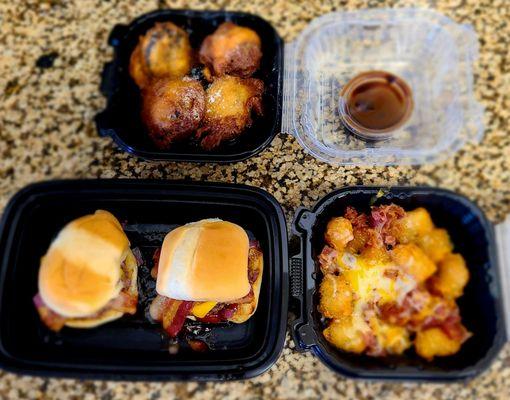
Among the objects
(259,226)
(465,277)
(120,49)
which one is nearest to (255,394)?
(259,226)

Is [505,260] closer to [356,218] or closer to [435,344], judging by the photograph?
[435,344]

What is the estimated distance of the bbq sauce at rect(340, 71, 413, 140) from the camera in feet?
5.35

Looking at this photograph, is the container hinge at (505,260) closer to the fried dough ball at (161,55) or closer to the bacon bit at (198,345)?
the bacon bit at (198,345)

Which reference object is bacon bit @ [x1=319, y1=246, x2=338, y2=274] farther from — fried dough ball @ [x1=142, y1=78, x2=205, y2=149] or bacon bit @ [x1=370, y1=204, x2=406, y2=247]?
fried dough ball @ [x1=142, y1=78, x2=205, y2=149]

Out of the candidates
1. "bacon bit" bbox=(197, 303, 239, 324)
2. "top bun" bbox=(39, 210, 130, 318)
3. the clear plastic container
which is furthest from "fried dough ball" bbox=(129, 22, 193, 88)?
"bacon bit" bbox=(197, 303, 239, 324)

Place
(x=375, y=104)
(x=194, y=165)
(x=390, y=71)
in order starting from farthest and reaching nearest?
(x=390, y=71) < (x=375, y=104) < (x=194, y=165)

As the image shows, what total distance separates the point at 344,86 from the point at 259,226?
57cm

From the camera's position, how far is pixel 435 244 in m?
1.54

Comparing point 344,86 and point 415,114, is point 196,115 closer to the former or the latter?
point 344,86

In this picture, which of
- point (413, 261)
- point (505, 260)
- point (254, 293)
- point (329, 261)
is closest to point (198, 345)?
point (254, 293)

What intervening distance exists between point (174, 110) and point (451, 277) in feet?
3.15

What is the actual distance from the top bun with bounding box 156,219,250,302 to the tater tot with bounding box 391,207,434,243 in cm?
47

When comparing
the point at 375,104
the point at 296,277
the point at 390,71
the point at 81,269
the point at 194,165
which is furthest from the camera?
the point at 390,71

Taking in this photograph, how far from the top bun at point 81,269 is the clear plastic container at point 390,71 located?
24.7 inches
